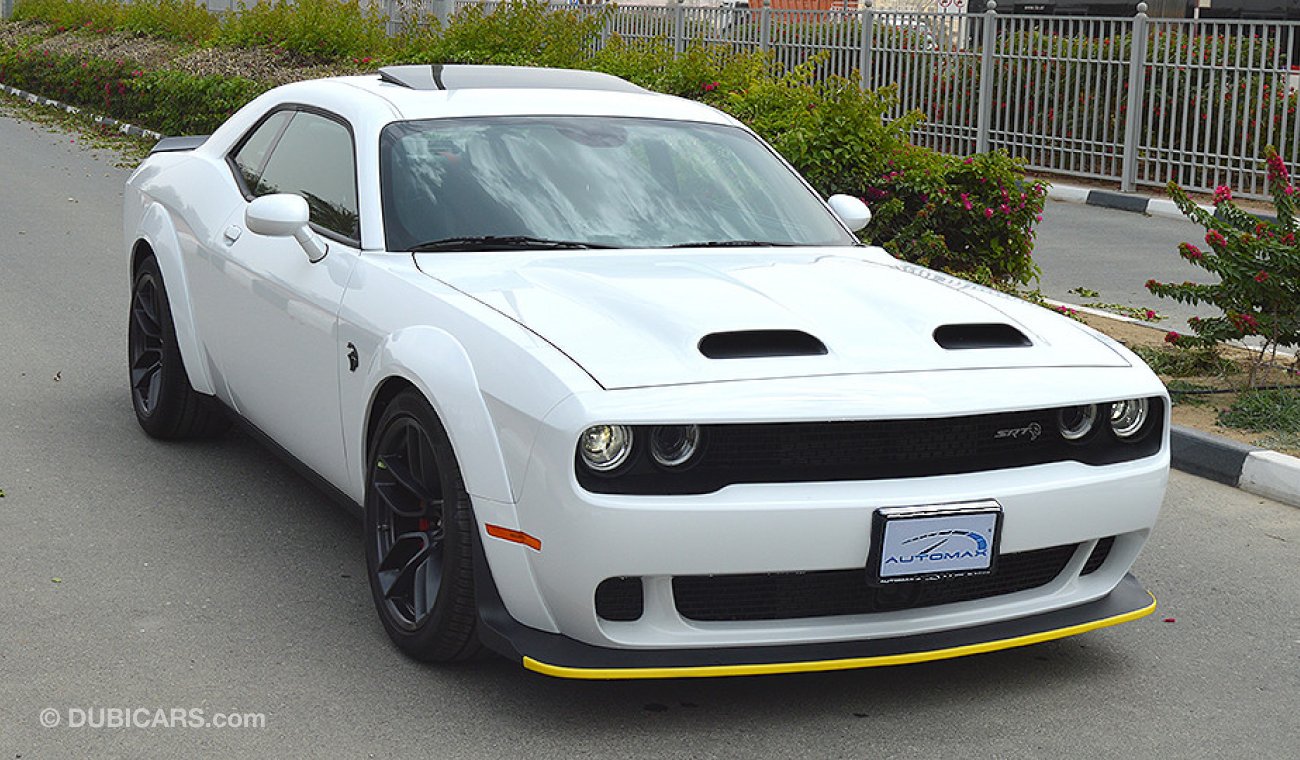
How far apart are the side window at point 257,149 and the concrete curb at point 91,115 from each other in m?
11.5

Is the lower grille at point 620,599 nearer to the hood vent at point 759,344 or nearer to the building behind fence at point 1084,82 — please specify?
the hood vent at point 759,344

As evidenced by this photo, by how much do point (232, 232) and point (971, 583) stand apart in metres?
2.95

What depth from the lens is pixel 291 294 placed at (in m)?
5.15

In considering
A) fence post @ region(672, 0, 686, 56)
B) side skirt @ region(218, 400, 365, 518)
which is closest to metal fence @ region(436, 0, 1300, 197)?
fence post @ region(672, 0, 686, 56)

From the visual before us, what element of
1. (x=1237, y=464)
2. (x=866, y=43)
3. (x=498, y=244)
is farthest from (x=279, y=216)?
(x=866, y=43)

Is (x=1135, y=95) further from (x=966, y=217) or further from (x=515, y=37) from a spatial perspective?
(x=966, y=217)

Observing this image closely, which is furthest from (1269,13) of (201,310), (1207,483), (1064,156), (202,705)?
(202,705)

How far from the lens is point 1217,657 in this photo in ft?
15.4

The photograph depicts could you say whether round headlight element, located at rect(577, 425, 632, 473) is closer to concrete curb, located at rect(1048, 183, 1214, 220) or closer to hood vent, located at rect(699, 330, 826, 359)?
hood vent, located at rect(699, 330, 826, 359)

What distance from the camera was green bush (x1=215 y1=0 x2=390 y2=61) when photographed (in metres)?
22.5

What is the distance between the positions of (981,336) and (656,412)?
1.08 m

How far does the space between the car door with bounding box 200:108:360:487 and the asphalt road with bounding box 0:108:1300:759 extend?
420 millimetres

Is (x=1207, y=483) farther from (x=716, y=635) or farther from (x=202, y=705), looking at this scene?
(x=202, y=705)

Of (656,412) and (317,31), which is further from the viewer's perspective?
(317,31)
